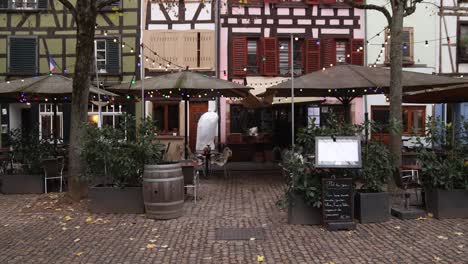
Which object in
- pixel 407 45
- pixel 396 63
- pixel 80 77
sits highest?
pixel 407 45

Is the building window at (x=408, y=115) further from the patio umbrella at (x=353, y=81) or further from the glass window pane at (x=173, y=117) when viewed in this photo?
the patio umbrella at (x=353, y=81)

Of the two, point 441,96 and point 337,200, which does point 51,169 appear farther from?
point 441,96

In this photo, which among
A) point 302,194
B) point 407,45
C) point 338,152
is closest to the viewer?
point 338,152

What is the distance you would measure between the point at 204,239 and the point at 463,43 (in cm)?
1667

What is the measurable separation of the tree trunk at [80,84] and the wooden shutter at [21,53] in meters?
11.4

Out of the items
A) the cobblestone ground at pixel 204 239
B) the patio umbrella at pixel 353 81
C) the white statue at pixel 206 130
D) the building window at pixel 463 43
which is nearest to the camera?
the cobblestone ground at pixel 204 239

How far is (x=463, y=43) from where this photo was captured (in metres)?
18.5

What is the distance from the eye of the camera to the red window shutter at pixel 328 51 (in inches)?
715

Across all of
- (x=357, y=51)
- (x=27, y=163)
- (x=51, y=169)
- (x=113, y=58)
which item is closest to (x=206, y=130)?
(x=51, y=169)

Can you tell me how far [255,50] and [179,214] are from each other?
1215 centimetres

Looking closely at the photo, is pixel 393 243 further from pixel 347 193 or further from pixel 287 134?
pixel 287 134

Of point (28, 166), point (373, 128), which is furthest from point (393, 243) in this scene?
point (28, 166)

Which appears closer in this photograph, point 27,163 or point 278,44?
point 27,163

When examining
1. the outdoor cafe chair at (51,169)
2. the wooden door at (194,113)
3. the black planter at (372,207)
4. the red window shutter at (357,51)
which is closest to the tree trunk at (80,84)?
the outdoor cafe chair at (51,169)
